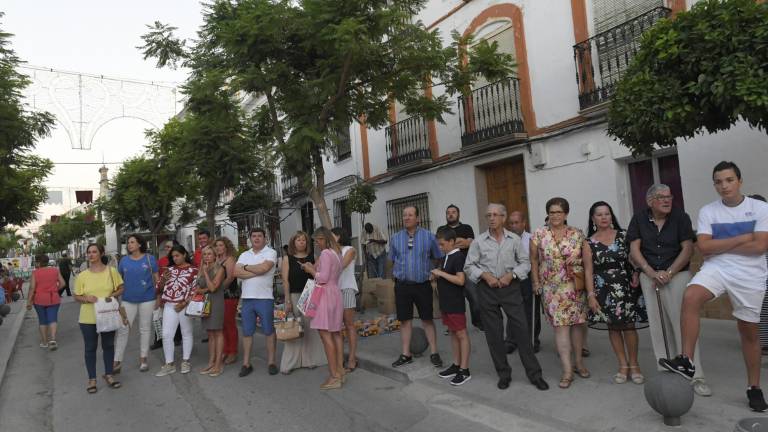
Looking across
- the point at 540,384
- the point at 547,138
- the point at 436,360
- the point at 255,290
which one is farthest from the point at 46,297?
the point at 547,138

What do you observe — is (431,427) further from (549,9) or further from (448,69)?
(549,9)

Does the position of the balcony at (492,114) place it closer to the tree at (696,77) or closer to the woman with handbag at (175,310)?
the tree at (696,77)

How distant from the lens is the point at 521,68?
1027 cm

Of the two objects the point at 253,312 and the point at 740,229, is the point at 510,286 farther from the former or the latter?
the point at 253,312

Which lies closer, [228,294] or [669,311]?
[669,311]

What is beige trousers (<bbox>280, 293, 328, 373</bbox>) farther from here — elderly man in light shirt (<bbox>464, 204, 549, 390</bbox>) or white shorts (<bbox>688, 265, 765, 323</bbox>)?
white shorts (<bbox>688, 265, 765, 323</bbox>)

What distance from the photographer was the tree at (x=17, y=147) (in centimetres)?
1131

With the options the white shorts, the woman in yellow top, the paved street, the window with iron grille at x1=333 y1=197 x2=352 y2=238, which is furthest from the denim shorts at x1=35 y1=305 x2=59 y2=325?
the white shorts

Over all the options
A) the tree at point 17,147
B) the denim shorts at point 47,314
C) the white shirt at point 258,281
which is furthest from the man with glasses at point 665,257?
the tree at point 17,147

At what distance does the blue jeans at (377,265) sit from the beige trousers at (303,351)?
5.18 meters

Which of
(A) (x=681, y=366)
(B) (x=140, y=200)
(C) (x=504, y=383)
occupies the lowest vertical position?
(C) (x=504, y=383)

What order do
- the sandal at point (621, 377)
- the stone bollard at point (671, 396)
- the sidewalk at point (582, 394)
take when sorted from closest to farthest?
the stone bollard at point (671, 396) → the sidewalk at point (582, 394) → the sandal at point (621, 377)

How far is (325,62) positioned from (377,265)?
5.43 metres

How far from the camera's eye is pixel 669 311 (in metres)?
4.46
